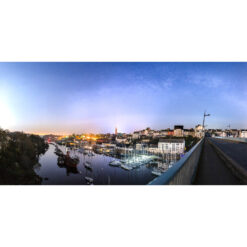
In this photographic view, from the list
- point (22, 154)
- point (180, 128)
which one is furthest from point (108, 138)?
point (22, 154)

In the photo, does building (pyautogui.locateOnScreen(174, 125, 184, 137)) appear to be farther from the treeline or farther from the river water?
the treeline

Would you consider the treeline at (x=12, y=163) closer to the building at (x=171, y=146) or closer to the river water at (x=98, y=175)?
the river water at (x=98, y=175)

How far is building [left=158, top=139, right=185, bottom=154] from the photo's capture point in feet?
73.1

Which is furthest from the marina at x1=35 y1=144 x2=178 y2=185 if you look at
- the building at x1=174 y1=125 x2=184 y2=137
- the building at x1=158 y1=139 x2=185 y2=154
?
the building at x1=174 y1=125 x2=184 y2=137

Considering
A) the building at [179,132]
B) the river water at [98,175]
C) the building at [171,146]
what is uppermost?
the building at [179,132]

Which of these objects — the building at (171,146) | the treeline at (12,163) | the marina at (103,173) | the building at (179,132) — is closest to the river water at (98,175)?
the marina at (103,173)

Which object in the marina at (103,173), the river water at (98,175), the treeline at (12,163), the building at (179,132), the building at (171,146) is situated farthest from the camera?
the building at (179,132)

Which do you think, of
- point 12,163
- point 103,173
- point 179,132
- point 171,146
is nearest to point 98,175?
point 103,173

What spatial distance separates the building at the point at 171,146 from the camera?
22283mm

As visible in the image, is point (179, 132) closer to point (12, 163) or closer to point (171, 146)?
point (171, 146)

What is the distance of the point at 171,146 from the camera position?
80.8 ft
